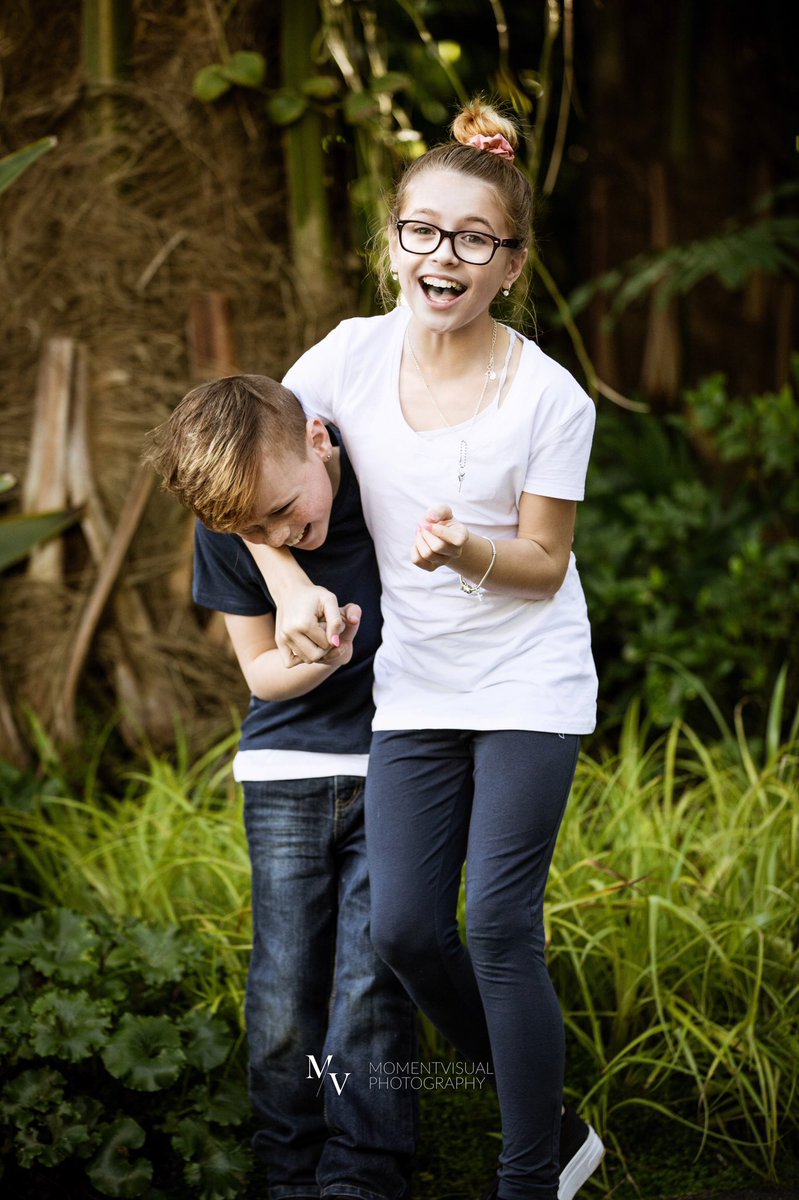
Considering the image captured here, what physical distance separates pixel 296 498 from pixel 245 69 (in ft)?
6.23

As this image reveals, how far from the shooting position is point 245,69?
3.36 m

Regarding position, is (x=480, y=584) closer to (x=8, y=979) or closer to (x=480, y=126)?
(x=480, y=126)

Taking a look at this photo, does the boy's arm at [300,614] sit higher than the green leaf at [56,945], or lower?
higher

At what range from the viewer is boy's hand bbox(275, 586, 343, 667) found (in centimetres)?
194

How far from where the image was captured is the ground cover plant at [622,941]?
2.42 metres

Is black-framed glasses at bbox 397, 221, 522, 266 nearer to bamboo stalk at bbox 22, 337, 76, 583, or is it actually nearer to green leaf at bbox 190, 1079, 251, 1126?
green leaf at bbox 190, 1079, 251, 1126

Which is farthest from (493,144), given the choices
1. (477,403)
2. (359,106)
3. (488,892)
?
(359,106)

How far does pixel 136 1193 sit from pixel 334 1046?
0.43 metres

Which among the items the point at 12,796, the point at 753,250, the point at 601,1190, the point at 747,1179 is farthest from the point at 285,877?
the point at 753,250

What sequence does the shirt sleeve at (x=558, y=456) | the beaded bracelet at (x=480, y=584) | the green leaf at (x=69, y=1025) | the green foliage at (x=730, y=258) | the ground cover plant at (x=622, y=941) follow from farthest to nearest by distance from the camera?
1. the green foliage at (x=730, y=258)
2. the ground cover plant at (x=622, y=941)
3. the green leaf at (x=69, y=1025)
4. the shirt sleeve at (x=558, y=456)
5. the beaded bracelet at (x=480, y=584)

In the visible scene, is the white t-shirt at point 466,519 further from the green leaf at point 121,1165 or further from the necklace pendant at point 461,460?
the green leaf at point 121,1165

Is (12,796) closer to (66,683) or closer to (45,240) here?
(66,683)

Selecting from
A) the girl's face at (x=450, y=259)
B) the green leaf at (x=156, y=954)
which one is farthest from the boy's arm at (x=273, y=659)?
the green leaf at (x=156, y=954)

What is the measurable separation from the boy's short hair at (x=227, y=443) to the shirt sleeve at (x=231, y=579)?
0.16 meters
